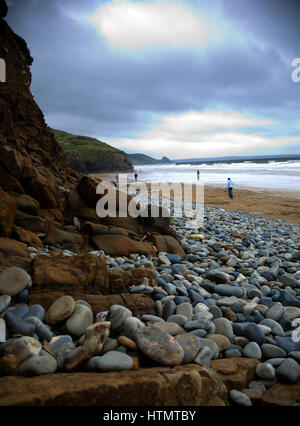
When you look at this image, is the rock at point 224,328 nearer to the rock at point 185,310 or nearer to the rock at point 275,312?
the rock at point 185,310

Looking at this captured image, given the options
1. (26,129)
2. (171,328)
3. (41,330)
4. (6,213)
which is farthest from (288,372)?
(26,129)

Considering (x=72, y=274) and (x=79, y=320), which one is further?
(x=72, y=274)

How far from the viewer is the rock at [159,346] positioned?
6.16 ft

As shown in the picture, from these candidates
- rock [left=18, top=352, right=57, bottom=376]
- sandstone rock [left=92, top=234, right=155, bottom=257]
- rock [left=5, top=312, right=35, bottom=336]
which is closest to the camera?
rock [left=18, top=352, right=57, bottom=376]

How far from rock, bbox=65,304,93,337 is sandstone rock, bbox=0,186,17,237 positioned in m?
1.87

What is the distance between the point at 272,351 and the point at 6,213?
11.7 ft

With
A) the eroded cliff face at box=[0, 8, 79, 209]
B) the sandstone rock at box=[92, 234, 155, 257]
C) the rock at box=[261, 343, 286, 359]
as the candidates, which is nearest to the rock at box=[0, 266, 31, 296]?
the sandstone rock at box=[92, 234, 155, 257]

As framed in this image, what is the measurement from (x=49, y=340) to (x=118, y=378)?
0.74 m

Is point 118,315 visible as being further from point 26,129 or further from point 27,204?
point 26,129

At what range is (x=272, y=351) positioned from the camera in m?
Answer: 2.31

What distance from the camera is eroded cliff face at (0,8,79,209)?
4832 millimetres

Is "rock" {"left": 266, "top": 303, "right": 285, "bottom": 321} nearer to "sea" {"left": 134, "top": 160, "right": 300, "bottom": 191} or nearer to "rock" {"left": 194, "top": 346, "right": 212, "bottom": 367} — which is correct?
"rock" {"left": 194, "top": 346, "right": 212, "bottom": 367}

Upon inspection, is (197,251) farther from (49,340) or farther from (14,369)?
(14,369)

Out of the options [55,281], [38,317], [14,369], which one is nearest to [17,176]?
[55,281]
